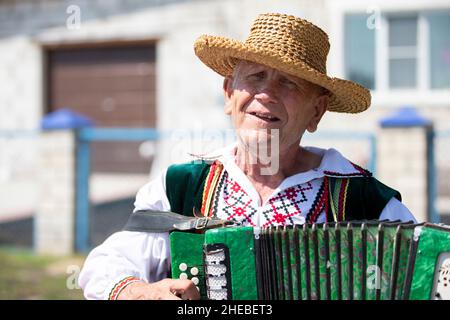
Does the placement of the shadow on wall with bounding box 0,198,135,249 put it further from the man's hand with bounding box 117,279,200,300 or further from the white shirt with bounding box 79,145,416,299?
the man's hand with bounding box 117,279,200,300

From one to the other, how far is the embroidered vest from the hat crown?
1.43ft

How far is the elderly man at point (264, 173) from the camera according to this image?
2463 millimetres

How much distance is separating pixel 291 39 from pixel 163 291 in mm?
1006

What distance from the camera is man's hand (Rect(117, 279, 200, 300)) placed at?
7.38 ft

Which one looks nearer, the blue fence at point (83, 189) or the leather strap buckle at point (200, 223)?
the leather strap buckle at point (200, 223)

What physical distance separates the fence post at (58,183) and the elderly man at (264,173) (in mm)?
5106

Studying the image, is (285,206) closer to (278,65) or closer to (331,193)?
(331,193)

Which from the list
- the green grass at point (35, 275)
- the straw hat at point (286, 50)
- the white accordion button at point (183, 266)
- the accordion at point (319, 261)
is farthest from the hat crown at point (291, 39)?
the green grass at point (35, 275)

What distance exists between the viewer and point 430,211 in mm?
6895

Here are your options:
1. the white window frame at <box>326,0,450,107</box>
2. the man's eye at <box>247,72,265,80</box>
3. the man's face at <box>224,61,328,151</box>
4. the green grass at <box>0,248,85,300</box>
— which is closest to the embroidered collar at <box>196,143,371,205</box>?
the man's face at <box>224,61,328,151</box>

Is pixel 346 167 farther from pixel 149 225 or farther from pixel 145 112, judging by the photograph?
pixel 145 112

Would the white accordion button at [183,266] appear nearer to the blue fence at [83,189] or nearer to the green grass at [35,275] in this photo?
the green grass at [35,275]

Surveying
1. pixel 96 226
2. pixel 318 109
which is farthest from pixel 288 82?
pixel 96 226

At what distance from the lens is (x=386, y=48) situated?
35.1 ft
